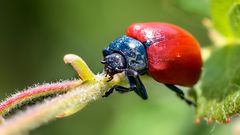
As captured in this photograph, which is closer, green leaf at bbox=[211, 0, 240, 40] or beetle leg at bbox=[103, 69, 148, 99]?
green leaf at bbox=[211, 0, 240, 40]

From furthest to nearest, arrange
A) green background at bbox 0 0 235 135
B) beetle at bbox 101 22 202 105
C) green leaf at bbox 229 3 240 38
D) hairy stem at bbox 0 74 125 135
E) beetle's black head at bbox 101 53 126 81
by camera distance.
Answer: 1. green background at bbox 0 0 235 135
2. beetle at bbox 101 22 202 105
3. beetle's black head at bbox 101 53 126 81
4. green leaf at bbox 229 3 240 38
5. hairy stem at bbox 0 74 125 135

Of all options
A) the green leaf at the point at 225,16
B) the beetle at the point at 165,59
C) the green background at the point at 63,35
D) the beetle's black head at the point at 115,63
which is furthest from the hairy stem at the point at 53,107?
the green background at the point at 63,35

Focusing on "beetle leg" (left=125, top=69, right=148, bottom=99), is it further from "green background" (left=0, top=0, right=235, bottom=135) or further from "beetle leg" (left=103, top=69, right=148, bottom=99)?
"green background" (left=0, top=0, right=235, bottom=135)

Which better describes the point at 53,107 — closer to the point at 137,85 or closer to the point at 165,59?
the point at 137,85

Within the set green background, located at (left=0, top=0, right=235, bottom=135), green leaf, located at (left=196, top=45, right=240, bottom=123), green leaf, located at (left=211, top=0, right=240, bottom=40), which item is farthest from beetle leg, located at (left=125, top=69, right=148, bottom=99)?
green background, located at (left=0, top=0, right=235, bottom=135)

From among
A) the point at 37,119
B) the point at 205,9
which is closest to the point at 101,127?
the point at 205,9

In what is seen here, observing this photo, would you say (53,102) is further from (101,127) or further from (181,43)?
(101,127)
